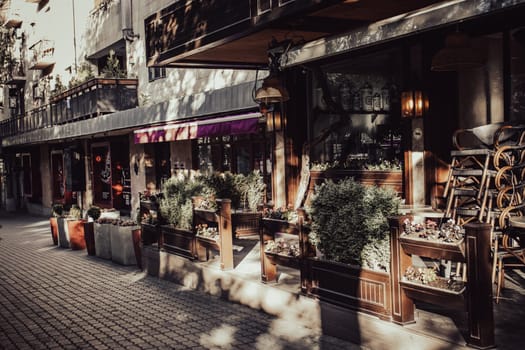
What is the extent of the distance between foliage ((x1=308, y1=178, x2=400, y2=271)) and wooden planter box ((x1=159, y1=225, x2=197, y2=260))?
3017mm

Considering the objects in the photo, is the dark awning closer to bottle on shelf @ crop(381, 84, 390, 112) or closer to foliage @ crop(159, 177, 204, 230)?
foliage @ crop(159, 177, 204, 230)

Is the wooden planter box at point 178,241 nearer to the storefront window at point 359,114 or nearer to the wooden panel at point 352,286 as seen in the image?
the wooden panel at point 352,286

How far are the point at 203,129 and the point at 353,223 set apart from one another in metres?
7.92

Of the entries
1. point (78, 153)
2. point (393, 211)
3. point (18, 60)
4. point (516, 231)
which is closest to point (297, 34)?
point (393, 211)

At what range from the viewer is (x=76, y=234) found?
46.8 feet

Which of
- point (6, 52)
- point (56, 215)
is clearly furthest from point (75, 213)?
point (6, 52)

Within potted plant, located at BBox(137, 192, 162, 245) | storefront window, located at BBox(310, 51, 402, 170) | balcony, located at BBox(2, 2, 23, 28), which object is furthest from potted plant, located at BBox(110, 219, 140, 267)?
balcony, located at BBox(2, 2, 23, 28)

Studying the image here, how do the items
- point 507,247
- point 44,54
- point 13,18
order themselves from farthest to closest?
point 13,18 → point 44,54 → point 507,247

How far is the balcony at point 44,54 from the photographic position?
2996cm

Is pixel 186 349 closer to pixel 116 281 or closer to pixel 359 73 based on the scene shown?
pixel 116 281

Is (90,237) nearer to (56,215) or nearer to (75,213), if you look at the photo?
(75,213)

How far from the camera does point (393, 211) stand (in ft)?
19.9

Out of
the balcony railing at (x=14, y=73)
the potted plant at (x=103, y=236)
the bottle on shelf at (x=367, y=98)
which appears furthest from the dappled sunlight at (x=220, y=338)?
the balcony railing at (x=14, y=73)

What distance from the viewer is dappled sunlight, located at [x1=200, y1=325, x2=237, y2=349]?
634cm
